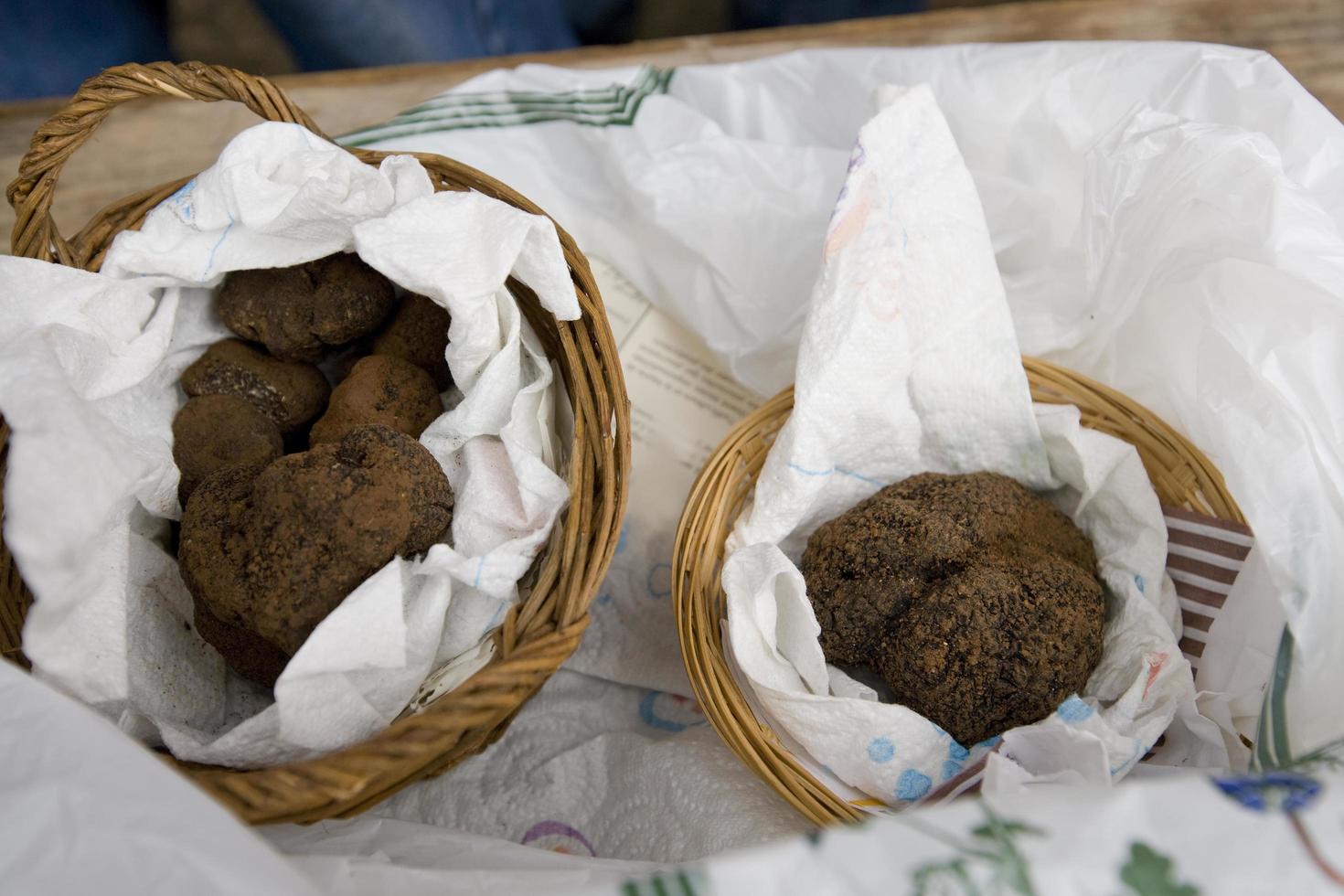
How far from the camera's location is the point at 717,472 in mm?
690

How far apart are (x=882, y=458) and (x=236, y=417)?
47 cm

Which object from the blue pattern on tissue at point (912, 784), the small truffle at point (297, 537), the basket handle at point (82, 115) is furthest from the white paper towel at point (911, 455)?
the basket handle at point (82, 115)

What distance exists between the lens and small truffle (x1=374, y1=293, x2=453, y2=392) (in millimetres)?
722

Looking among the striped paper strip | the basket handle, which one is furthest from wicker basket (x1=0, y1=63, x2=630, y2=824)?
the striped paper strip

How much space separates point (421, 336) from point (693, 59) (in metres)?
0.49

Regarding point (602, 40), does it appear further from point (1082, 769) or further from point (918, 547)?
point (1082, 769)

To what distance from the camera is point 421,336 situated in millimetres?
721

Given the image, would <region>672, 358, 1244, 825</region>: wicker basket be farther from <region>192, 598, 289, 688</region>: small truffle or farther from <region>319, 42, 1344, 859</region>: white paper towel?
<region>192, 598, 289, 688</region>: small truffle

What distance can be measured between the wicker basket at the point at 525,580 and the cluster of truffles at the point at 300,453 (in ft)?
0.28

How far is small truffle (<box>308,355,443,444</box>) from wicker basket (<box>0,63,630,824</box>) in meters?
Answer: 0.10

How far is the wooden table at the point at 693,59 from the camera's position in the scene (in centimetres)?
96

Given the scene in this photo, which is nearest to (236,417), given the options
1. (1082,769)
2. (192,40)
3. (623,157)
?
(623,157)

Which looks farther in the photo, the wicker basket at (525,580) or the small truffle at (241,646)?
the small truffle at (241,646)

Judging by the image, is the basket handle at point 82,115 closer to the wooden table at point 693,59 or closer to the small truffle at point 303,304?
the small truffle at point 303,304
